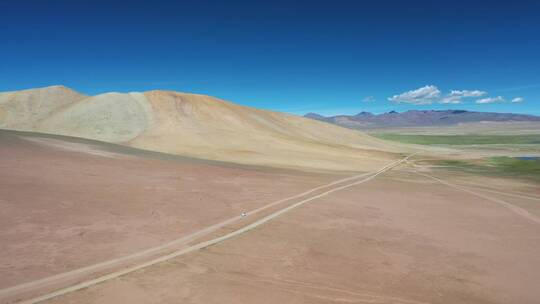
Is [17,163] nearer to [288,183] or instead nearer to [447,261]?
[288,183]

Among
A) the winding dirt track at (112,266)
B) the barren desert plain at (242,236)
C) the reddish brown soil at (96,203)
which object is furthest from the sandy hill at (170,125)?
the winding dirt track at (112,266)

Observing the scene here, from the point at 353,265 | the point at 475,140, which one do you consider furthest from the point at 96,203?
the point at 475,140

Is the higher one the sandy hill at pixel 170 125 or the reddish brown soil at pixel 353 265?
the sandy hill at pixel 170 125

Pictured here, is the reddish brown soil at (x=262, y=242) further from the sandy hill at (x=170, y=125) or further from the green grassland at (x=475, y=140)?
the green grassland at (x=475, y=140)

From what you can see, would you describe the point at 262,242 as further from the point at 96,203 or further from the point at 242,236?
the point at 96,203

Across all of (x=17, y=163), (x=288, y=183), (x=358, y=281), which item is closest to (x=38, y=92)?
(x=17, y=163)

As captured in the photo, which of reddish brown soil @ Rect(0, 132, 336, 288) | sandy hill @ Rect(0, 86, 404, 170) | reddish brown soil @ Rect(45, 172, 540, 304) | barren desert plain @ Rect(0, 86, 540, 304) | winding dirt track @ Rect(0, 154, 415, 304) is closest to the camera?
winding dirt track @ Rect(0, 154, 415, 304)

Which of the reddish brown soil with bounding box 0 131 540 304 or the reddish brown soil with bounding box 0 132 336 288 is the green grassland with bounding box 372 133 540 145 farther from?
the reddish brown soil with bounding box 0 132 336 288

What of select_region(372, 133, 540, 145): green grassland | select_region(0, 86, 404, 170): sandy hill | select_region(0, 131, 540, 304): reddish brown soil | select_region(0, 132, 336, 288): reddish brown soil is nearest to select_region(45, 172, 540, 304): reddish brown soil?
select_region(0, 131, 540, 304): reddish brown soil
